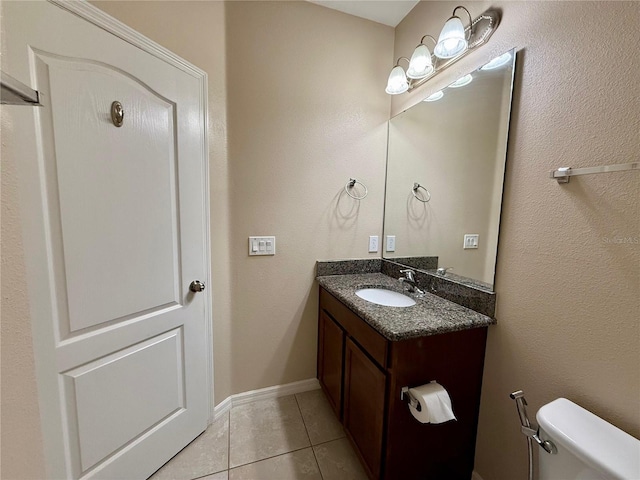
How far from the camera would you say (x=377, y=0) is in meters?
1.60

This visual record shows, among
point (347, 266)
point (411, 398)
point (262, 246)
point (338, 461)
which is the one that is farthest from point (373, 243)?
point (338, 461)

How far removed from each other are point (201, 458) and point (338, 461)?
733mm

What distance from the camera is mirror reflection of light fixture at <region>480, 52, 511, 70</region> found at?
1090 mm

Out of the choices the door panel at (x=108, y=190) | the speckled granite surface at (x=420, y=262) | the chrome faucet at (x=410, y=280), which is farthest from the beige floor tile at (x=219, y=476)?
the speckled granite surface at (x=420, y=262)

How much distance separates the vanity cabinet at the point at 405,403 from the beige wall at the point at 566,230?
93 mm

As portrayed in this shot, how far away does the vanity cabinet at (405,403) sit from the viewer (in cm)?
106

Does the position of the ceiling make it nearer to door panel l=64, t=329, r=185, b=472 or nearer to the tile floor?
door panel l=64, t=329, r=185, b=472

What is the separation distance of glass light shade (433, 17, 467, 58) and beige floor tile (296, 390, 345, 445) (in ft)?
7.11

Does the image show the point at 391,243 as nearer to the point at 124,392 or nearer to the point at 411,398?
the point at 411,398

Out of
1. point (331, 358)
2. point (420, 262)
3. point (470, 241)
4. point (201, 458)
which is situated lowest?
point (201, 458)

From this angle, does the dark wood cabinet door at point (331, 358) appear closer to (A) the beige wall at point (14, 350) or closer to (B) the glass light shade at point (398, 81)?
(A) the beige wall at point (14, 350)

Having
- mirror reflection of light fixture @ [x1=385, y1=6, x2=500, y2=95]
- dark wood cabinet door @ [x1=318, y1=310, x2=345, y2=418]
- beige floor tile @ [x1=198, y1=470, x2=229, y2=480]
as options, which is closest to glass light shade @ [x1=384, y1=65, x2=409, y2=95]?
mirror reflection of light fixture @ [x1=385, y1=6, x2=500, y2=95]

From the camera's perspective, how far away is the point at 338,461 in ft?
4.53

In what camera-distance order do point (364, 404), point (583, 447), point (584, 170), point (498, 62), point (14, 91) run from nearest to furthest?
point (14, 91) → point (583, 447) → point (584, 170) → point (498, 62) → point (364, 404)
